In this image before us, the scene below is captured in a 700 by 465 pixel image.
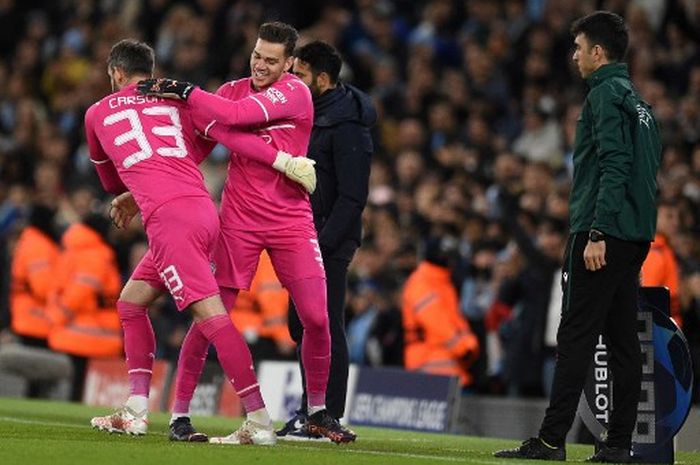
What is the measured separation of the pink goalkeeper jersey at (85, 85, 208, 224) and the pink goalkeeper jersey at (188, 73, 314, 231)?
0.20m

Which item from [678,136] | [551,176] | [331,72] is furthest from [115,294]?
[331,72]

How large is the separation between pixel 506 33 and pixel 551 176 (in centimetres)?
370

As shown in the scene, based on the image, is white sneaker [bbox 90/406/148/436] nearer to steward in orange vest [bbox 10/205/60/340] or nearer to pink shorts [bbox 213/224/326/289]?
pink shorts [bbox 213/224/326/289]

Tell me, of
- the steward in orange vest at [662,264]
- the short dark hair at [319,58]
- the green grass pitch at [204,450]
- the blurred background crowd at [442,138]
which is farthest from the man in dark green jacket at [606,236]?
the blurred background crowd at [442,138]

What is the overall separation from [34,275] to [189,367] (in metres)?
8.30

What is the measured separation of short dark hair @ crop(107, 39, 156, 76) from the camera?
10.3 metres

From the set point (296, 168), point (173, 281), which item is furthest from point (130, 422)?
point (296, 168)

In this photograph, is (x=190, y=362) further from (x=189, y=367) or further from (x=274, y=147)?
(x=274, y=147)

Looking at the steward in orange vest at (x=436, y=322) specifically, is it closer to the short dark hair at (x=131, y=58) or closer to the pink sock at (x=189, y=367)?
the pink sock at (x=189, y=367)

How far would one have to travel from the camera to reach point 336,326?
429 inches

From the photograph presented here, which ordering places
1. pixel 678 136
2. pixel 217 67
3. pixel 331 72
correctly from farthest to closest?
pixel 217 67 < pixel 678 136 < pixel 331 72

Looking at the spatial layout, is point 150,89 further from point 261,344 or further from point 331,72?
point 261,344

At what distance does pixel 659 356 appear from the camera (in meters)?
9.95

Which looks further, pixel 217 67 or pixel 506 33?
pixel 217 67
